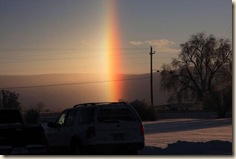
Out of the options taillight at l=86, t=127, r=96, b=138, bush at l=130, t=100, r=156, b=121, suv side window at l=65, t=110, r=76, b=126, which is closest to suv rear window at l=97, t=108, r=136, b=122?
taillight at l=86, t=127, r=96, b=138

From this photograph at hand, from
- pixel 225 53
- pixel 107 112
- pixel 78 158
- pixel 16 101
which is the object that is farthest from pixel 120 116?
pixel 225 53

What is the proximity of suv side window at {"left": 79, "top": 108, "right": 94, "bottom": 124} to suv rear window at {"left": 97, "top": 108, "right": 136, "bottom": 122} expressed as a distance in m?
0.25

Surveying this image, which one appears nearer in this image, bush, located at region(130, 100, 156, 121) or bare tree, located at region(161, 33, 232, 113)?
bush, located at region(130, 100, 156, 121)

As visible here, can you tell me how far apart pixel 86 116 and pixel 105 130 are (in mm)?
A: 885

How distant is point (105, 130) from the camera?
13852 millimetres

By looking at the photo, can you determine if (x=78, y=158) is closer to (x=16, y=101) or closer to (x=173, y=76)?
(x=16, y=101)

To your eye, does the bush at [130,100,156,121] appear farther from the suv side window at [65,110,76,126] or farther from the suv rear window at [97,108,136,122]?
the suv rear window at [97,108,136,122]

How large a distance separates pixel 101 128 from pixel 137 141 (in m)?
1.11

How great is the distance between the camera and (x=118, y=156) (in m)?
14.0

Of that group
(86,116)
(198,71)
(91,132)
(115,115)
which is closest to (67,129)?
(86,116)

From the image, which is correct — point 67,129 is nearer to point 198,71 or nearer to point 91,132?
point 91,132

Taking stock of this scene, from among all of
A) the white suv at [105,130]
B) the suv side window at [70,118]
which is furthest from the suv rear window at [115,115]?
the suv side window at [70,118]

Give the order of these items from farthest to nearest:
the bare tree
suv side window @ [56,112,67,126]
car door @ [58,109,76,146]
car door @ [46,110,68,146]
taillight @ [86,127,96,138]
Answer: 1. the bare tree
2. suv side window @ [56,112,67,126]
3. car door @ [46,110,68,146]
4. car door @ [58,109,76,146]
5. taillight @ [86,127,96,138]

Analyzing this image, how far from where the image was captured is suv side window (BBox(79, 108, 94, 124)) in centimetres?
1419
